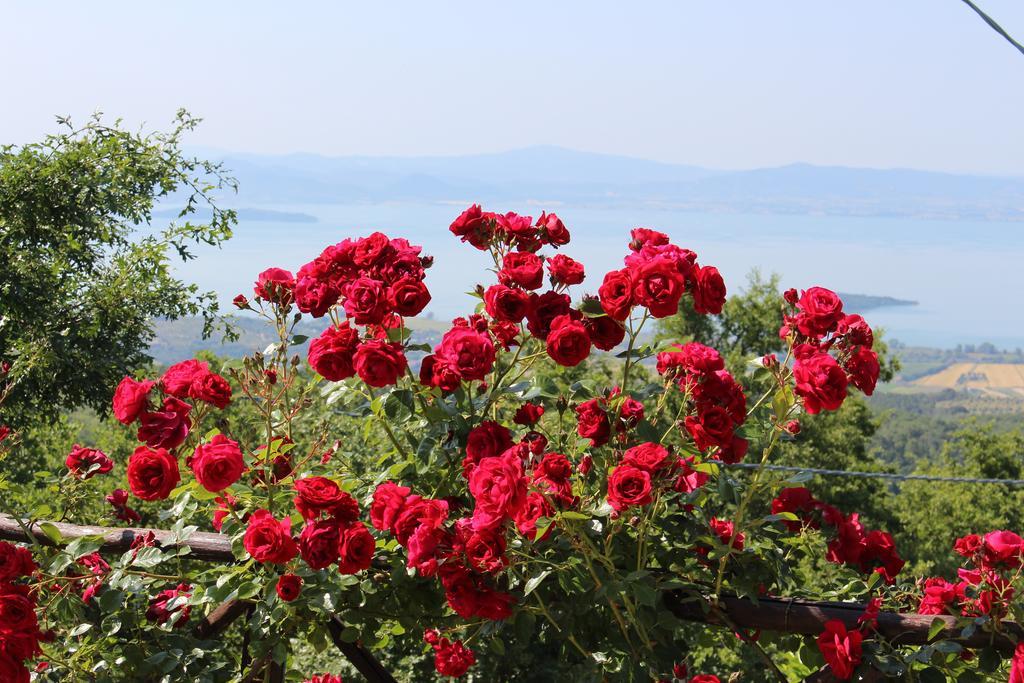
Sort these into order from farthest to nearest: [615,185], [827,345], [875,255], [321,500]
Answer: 1. [875,255]
2. [615,185]
3. [827,345]
4. [321,500]

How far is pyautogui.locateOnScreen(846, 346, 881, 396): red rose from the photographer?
51.5 inches

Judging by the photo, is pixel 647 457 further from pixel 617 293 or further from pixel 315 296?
pixel 315 296

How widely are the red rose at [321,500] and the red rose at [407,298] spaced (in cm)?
28

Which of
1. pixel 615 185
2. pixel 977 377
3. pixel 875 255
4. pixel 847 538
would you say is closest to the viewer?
pixel 847 538

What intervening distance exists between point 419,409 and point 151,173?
6.26m

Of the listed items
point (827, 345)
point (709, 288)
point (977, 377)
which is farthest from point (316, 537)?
point (977, 377)

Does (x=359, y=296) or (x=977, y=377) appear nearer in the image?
(x=359, y=296)

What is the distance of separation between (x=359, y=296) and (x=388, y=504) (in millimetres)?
322

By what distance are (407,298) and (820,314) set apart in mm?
637

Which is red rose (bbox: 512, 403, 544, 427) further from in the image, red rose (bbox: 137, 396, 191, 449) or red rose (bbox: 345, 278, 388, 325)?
red rose (bbox: 137, 396, 191, 449)

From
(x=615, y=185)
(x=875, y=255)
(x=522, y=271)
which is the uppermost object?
(x=615, y=185)

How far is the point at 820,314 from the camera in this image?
4.42 ft

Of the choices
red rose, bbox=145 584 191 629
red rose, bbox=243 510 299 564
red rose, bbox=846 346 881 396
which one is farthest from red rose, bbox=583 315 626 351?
red rose, bbox=145 584 191 629

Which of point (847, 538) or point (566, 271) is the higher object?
point (566, 271)
